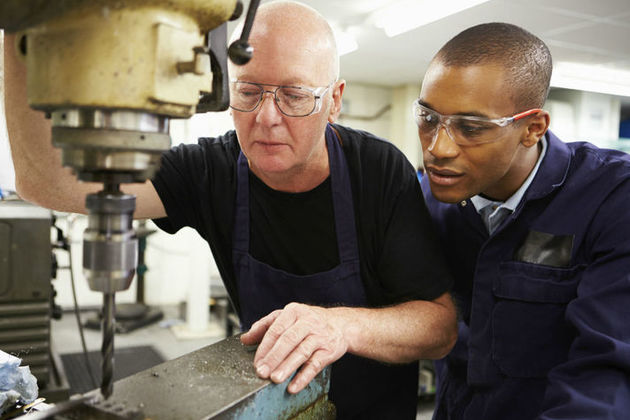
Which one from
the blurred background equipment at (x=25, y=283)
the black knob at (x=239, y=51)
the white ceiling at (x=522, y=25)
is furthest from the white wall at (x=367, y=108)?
the black knob at (x=239, y=51)

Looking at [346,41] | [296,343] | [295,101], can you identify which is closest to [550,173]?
[295,101]

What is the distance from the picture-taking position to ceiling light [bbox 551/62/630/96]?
5.78m

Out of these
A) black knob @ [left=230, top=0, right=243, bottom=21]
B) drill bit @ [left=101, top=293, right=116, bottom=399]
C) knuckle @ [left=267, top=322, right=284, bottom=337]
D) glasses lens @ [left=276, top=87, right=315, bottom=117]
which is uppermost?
black knob @ [left=230, top=0, right=243, bottom=21]

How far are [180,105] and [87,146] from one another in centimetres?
11

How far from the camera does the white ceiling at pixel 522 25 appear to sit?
12.8ft

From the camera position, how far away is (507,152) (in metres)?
1.22

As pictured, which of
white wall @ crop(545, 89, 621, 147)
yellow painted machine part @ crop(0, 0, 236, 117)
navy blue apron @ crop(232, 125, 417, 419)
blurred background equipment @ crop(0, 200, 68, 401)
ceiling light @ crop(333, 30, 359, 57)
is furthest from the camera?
white wall @ crop(545, 89, 621, 147)

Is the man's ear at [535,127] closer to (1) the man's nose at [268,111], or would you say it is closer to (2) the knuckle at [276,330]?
(1) the man's nose at [268,111]

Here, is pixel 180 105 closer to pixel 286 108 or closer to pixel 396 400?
pixel 286 108

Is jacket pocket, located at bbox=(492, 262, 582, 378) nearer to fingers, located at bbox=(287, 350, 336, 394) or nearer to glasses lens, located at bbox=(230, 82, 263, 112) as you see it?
fingers, located at bbox=(287, 350, 336, 394)

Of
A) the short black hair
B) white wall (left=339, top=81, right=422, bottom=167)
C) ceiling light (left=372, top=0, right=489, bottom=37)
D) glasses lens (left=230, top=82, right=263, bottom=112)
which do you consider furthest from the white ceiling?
glasses lens (left=230, top=82, right=263, bottom=112)

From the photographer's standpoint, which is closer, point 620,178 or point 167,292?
point 620,178

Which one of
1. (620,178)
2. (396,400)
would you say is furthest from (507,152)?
(396,400)

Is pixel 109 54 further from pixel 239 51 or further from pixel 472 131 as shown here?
pixel 472 131
